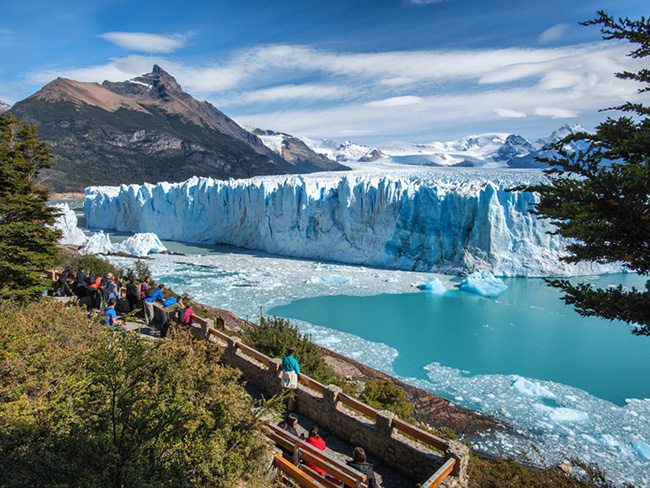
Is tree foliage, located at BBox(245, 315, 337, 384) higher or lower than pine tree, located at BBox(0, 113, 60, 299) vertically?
lower

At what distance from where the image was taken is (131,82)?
154125 millimetres

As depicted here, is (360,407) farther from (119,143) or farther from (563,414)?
(119,143)

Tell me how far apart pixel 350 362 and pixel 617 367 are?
24.6 feet

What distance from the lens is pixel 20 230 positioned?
339 inches

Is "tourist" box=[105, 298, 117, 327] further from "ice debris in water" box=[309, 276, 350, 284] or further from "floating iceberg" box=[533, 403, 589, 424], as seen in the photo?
"ice debris in water" box=[309, 276, 350, 284]

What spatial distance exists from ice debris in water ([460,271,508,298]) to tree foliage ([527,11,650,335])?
1527 centimetres

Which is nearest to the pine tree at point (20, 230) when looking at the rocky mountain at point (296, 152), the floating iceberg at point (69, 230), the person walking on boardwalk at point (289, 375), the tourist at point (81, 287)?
the tourist at point (81, 287)

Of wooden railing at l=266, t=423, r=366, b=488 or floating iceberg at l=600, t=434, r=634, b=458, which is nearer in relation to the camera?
wooden railing at l=266, t=423, r=366, b=488

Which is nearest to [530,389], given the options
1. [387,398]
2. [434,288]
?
[387,398]

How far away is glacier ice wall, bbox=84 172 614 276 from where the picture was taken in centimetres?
2100

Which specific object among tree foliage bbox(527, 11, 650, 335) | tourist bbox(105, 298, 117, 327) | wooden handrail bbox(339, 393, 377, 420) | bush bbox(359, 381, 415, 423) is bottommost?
bush bbox(359, 381, 415, 423)

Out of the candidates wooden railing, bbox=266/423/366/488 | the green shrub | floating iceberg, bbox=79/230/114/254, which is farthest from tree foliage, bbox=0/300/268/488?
floating iceberg, bbox=79/230/114/254

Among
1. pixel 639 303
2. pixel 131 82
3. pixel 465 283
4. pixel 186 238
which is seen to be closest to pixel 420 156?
pixel 186 238

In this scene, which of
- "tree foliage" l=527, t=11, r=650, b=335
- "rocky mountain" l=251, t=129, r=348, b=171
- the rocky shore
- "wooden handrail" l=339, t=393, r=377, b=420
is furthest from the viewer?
"rocky mountain" l=251, t=129, r=348, b=171
